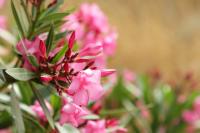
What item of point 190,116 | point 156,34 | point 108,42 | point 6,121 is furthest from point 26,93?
point 156,34

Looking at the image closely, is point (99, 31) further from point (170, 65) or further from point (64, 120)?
point (170, 65)

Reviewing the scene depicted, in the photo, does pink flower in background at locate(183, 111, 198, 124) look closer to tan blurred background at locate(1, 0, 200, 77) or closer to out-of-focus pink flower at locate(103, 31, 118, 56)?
out-of-focus pink flower at locate(103, 31, 118, 56)

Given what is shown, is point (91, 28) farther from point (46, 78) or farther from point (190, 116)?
point (190, 116)

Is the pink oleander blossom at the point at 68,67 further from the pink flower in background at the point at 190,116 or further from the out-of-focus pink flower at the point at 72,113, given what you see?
the pink flower in background at the point at 190,116

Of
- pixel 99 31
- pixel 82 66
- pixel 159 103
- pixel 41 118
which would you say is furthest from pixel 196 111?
pixel 82 66

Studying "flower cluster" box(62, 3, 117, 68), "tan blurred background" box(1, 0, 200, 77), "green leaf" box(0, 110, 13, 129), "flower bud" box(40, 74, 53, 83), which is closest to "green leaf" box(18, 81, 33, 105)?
"green leaf" box(0, 110, 13, 129)
